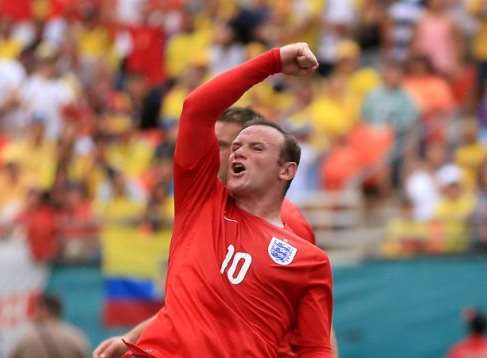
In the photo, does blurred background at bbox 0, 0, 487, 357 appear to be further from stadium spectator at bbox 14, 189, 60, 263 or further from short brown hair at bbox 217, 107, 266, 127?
short brown hair at bbox 217, 107, 266, 127

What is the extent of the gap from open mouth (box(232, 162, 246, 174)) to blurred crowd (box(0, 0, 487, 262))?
6.73 metres

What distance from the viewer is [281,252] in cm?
570

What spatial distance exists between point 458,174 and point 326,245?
1.34 m

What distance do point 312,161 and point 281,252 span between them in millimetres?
7428

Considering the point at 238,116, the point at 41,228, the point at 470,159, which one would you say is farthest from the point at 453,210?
the point at 238,116

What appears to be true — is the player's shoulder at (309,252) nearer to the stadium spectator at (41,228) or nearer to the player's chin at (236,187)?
the player's chin at (236,187)

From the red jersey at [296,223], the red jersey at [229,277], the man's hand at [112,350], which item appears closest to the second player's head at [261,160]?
the red jersey at [229,277]

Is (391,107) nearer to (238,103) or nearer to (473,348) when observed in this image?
(238,103)

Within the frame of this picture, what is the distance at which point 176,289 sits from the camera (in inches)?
224

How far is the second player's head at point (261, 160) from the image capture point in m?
5.76

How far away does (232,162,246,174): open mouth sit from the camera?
5.75 m

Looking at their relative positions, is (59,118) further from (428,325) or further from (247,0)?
(428,325)

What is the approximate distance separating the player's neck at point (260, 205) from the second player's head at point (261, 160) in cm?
3

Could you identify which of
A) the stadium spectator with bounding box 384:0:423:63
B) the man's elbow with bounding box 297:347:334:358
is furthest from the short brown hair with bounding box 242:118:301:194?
the stadium spectator with bounding box 384:0:423:63
